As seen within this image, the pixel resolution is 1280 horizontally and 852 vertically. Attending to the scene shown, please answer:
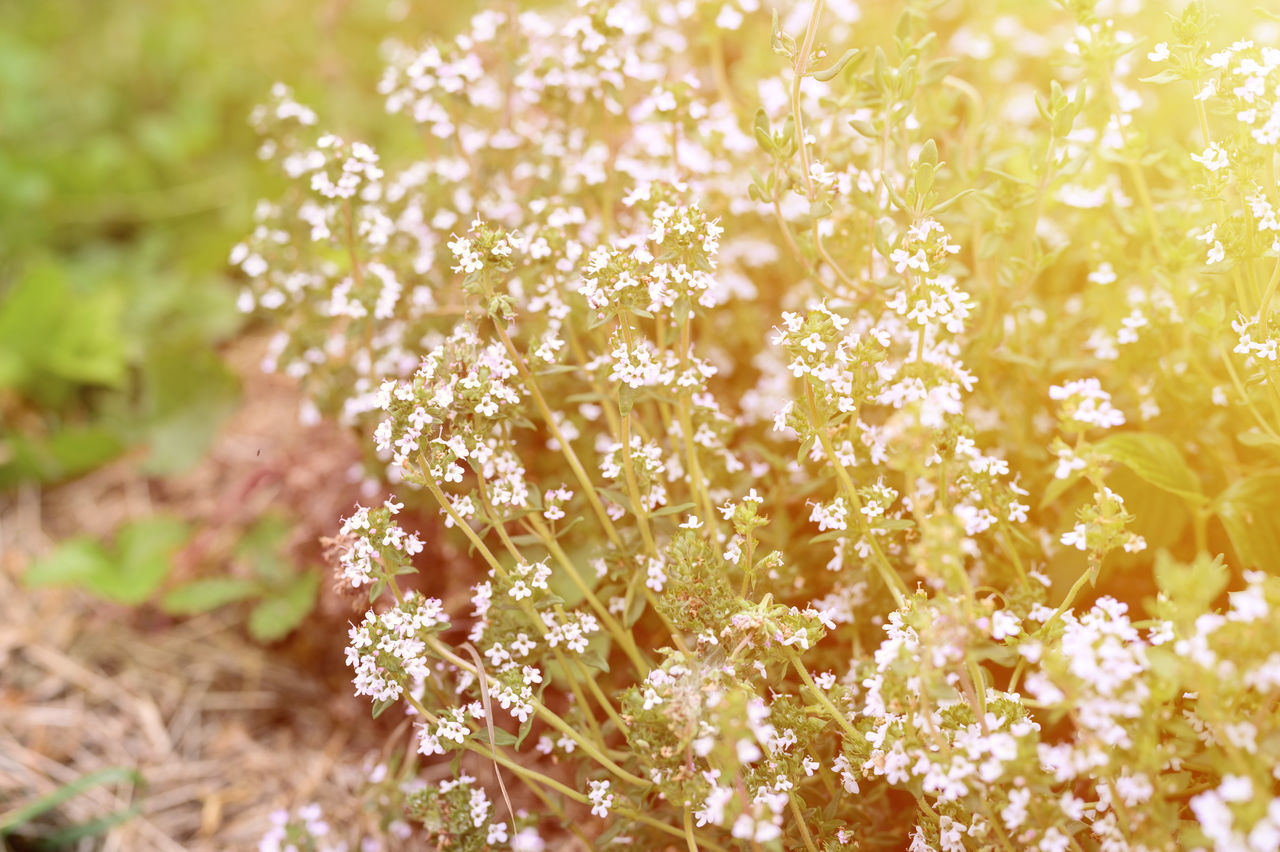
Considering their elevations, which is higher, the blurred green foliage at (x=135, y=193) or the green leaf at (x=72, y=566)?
the blurred green foliage at (x=135, y=193)

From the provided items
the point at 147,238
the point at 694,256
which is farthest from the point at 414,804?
the point at 147,238

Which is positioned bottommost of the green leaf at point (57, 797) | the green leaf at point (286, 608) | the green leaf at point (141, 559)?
the green leaf at point (57, 797)

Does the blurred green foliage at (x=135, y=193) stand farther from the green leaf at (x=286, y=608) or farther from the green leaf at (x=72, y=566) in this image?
the green leaf at (x=286, y=608)

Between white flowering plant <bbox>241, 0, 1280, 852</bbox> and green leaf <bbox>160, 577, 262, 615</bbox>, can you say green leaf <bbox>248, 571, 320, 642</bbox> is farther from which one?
white flowering plant <bbox>241, 0, 1280, 852</bbox>

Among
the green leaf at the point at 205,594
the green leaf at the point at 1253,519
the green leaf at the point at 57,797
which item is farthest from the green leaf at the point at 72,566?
the green leaf at the point at 1253,519

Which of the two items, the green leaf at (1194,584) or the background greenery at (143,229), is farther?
the background greenery at (143,229)

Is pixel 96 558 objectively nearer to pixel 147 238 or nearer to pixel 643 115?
pixel 147 238
